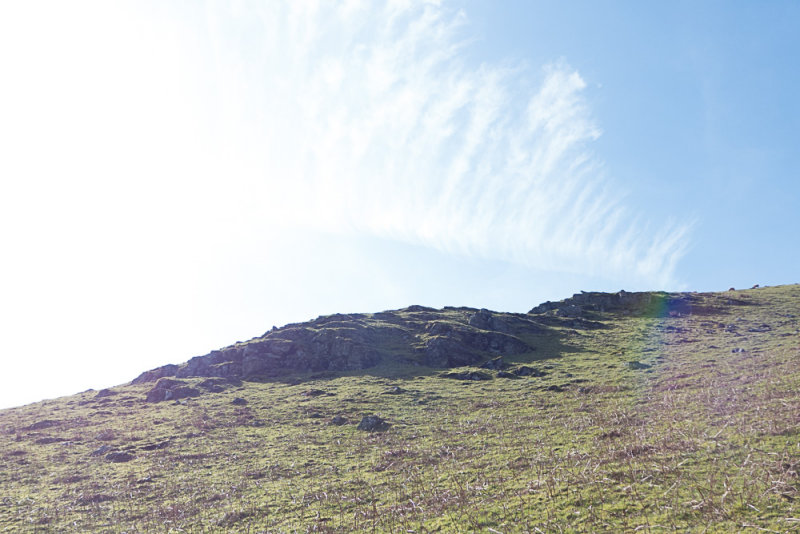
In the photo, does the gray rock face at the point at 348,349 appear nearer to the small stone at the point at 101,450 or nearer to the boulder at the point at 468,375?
the boulder at the point at 468,375

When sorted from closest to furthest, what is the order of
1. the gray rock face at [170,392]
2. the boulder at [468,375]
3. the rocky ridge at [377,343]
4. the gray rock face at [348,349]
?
the gray rock face at [170,392] < the boulder at [468,375] < the gray rock face at [348,349] < the rocky ridge at [377,343]

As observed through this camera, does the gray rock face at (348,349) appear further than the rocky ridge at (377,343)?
No

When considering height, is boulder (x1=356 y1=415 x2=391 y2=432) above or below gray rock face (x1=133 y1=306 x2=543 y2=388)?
below

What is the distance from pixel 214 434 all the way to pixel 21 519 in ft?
73.0

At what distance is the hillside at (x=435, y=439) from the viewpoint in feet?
47.4

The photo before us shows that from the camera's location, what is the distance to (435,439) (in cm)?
3506

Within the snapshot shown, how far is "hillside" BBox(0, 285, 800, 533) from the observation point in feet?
47.4

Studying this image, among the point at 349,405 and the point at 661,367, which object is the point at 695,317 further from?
the point at 349,405

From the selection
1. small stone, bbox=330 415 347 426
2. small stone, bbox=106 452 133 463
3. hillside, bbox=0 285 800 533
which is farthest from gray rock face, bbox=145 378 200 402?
small stone, bbox=330 415 347 426

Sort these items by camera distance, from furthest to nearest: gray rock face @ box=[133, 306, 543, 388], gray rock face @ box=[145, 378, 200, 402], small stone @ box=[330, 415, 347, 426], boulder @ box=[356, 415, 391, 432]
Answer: gray rock face @ box=[133, 306, 543, 388] < gray rock face @ box=[145, 378, 200, 402] < small stone @ box=[330, 415, 347, 426] < boulder @ box=[356, 415, 391, 432]

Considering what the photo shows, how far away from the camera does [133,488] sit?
3014 cm

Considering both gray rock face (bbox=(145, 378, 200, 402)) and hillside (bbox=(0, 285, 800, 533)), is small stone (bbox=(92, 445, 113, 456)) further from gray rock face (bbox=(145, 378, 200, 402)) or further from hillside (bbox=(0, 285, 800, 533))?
gray rock face (bbox=(145, 378, 200, 402))

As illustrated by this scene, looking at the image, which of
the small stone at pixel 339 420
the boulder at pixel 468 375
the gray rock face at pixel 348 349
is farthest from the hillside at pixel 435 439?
the gray rock face at pixel 348 349

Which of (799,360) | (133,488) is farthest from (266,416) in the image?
(799,360)
